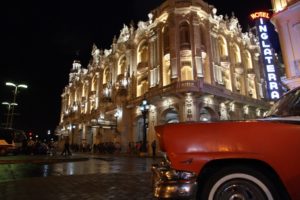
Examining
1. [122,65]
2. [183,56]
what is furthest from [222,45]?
[122,65]

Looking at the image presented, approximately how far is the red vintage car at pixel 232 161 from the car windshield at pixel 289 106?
0.53 m

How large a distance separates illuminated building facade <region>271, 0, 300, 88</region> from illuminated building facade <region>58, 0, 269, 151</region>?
1017 cm

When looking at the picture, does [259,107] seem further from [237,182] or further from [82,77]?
[82,77]

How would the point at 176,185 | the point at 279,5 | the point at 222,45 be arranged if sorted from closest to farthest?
1. the point at 176,185
2. the point at 279,5
3. the point at 222,45

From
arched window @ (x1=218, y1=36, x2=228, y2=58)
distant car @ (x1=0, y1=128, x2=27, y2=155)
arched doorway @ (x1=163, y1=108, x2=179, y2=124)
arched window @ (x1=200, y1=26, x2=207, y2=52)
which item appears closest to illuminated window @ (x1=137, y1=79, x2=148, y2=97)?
arched doorway @ (x1=163, y1=108, x2=179, y2=124)

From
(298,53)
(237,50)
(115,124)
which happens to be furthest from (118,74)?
(298,53)

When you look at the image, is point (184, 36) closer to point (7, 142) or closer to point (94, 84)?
point (7, 142)

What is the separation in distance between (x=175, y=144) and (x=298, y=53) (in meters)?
17.9

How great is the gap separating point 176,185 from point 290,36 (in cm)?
1868

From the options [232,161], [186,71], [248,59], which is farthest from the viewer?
[248,59]

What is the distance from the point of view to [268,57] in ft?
75.9

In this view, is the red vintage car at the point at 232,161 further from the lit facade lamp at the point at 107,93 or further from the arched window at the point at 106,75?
the arched window at the point at 106,75

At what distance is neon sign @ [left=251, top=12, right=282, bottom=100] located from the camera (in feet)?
72.1

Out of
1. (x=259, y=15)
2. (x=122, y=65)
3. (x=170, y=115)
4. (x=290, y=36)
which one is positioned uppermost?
(x=122, y=65)
